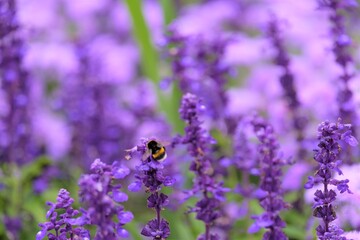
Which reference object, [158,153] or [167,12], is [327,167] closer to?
[158,153]

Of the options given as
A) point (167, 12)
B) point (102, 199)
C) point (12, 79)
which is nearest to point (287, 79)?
point (167, 12)

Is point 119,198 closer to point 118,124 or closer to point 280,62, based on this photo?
point 280,62

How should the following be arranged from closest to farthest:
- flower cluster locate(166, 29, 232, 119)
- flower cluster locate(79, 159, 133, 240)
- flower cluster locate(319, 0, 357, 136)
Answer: flower cluster locate(79, 159, 133, 240) → flower cluster locate(319, 0, 357, 136) → flower cluster locate(166, 29, 232, 119)

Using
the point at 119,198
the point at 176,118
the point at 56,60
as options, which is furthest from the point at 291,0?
the point at 119,198

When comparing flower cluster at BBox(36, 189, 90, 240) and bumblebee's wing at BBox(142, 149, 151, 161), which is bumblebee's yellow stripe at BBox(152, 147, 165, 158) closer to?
bumblebee's wing at BBox(142, 149, 151, 161)

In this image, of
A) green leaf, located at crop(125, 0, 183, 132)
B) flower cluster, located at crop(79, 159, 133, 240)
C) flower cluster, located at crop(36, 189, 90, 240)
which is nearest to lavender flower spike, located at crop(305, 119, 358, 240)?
flower cluster, located at crop(79, 159, 133, 240)

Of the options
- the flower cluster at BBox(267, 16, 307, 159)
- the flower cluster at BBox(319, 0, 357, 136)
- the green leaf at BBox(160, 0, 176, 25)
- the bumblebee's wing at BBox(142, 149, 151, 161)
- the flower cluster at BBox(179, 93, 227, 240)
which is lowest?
the bumblebee's wing at BBox(142, 149, 151, 161)

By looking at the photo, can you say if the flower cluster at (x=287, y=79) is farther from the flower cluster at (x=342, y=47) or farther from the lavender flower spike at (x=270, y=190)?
the lavender flower spike at (x=270, y=190)

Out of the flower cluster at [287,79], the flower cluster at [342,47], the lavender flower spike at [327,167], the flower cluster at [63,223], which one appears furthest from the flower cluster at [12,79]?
the lavender flower spike at [327,167]
